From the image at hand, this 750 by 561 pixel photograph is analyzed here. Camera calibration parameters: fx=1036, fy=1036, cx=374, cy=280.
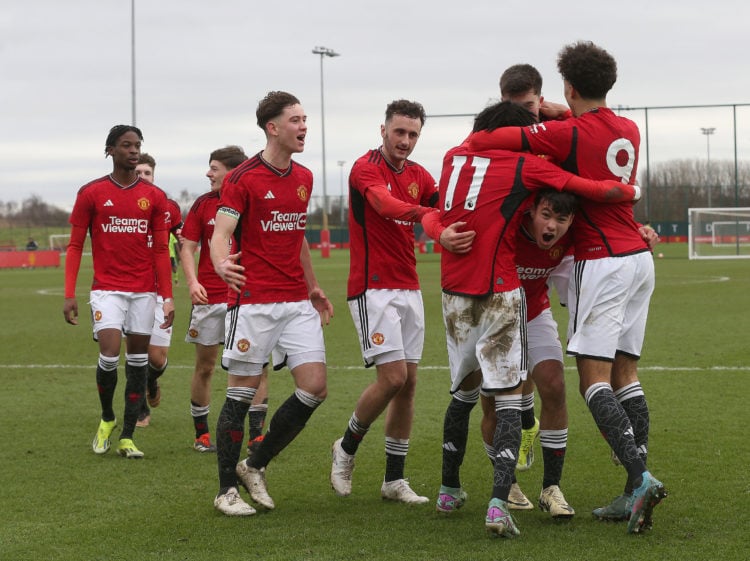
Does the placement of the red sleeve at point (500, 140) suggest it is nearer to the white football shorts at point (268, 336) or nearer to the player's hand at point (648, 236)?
the player's hand at point (648, 236)

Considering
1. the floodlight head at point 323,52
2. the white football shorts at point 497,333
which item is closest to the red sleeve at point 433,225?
the white football shorts at point 497,333

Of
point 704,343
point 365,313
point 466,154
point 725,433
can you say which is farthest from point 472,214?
point 704,343

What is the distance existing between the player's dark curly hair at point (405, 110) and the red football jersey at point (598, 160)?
1120 millimetres

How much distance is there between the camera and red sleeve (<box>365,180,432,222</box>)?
18.5 ft

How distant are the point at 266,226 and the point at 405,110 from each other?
106 cm

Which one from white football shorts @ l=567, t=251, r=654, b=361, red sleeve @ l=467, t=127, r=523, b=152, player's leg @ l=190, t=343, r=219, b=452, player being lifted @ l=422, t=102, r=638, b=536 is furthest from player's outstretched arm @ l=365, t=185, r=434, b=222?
player's leg @ l=190, t=343, r=219, b=452

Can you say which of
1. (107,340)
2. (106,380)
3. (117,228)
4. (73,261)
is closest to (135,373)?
(106,380)

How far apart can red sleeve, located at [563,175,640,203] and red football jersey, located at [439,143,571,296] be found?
0.05 meters

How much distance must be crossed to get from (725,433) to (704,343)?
5875mm

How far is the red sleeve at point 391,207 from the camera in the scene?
222 inches

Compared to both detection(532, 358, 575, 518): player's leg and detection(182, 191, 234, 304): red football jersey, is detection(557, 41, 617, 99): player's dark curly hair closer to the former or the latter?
detection(532, 358, 575, 518): player's leg

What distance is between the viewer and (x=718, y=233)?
44.8 meters

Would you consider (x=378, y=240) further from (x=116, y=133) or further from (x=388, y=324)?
(x=116, y=133)

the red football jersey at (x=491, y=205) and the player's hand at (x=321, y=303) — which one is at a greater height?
the red football jersey at (x=491, y=205)
